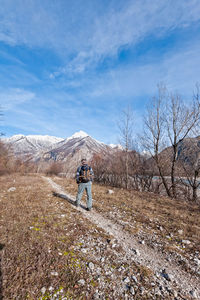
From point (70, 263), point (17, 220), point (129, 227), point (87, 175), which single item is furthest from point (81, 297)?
point (87, 175)

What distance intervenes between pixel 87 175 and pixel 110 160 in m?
27.4

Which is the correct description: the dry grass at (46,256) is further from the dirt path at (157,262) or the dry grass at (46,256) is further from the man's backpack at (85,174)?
the man's backpack at (85,174)

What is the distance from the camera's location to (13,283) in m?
2.93

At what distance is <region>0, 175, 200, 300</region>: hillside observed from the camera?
9.77 feet

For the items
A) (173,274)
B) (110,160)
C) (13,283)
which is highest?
(110,160)

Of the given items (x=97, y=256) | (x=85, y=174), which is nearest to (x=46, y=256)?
(x=97, y=256)

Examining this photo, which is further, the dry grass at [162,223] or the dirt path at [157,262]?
the dry grass at [162,223]

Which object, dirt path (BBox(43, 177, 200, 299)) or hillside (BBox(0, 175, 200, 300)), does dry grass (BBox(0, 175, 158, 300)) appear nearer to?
hillside (BBox(0, 175, 200, 300))

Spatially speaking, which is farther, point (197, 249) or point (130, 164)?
point (130, 164)

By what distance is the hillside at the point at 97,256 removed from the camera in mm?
2979

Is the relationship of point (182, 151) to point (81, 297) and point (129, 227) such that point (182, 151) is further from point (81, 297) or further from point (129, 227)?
point (81, 297)

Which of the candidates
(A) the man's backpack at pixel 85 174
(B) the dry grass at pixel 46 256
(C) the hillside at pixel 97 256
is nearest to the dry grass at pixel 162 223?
(C) the hillside at pixel 97 256

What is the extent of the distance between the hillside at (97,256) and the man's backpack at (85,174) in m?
2.03

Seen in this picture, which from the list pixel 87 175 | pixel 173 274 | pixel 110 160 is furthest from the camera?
pixel 110 160
